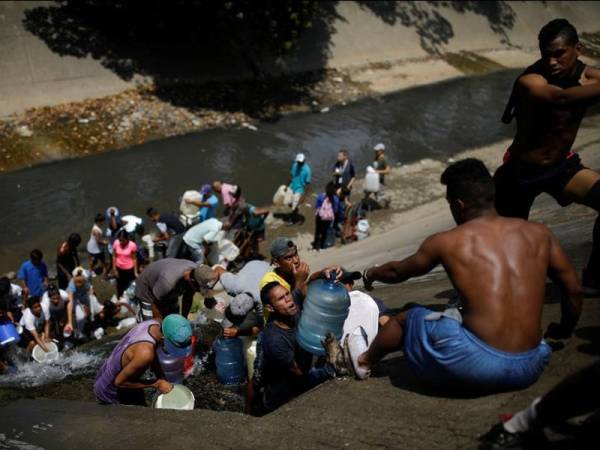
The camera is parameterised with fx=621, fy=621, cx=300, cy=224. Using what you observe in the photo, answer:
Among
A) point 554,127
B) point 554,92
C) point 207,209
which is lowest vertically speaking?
point 207,209

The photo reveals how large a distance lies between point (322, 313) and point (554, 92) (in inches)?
93.7

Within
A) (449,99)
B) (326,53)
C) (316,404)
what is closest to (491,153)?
(449,99)

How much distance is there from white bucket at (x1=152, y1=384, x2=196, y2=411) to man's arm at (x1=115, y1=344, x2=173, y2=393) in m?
0.10

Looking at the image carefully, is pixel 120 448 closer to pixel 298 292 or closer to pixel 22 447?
pixel 22 447

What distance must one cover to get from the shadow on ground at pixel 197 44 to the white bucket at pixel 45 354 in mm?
12655

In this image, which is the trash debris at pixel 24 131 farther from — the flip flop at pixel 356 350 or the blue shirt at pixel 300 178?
the flip flop at pixel 356 350

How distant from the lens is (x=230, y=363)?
20.9 ft

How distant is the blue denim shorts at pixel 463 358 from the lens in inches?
139

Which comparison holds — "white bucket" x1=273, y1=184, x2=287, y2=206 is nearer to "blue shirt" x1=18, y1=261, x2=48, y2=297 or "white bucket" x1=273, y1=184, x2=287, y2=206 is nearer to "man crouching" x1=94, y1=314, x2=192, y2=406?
"blue shirt" x1=18, y1=261, x2=48, y2=297

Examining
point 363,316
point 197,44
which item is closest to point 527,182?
point 363,316

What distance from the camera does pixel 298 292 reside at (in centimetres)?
577

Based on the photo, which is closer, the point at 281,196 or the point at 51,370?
the point at 51,370

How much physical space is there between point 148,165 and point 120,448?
13242 millimetres

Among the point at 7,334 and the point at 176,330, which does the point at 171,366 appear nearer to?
the point at 176,330
